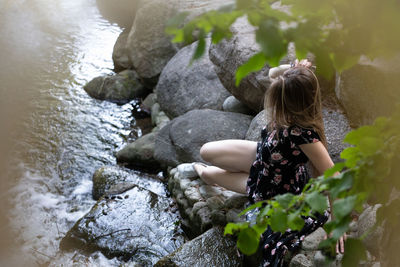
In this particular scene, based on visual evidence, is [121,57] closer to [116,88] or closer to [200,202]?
[116,88]

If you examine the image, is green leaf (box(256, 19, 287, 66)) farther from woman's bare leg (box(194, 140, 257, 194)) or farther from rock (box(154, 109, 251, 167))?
rock (box(154, 109, 251, 167))

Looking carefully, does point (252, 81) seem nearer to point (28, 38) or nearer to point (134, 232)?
point (134, 232)

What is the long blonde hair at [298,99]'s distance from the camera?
7.82 feet

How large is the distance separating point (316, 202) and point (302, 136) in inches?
52.7

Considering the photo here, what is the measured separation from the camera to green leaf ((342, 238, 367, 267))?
3.43 ft

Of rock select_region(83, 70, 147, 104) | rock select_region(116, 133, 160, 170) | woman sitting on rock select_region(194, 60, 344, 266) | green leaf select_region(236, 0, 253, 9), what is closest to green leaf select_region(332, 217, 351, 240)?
green leaf select_region(236, 0, 253, 9)

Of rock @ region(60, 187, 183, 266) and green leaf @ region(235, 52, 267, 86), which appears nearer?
green leaf @ region(235, 52, 267, 86)

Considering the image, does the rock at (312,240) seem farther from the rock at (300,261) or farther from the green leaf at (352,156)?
the green leaf at (352,156)

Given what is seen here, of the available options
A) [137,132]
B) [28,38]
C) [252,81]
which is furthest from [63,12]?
[252,81]

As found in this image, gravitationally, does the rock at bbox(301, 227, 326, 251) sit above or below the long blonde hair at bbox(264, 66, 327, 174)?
below

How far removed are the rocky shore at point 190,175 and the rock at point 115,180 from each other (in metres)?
0.01

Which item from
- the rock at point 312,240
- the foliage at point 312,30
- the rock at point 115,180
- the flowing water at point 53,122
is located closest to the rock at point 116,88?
the flowing water at point 53,122

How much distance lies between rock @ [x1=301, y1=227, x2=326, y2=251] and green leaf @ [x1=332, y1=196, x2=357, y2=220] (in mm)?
1432

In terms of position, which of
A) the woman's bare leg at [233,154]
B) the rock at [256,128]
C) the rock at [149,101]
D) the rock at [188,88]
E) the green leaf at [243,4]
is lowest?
the rock at [149,101]
